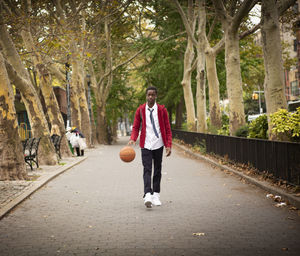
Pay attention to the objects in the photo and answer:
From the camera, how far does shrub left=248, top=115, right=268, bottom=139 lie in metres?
13.9

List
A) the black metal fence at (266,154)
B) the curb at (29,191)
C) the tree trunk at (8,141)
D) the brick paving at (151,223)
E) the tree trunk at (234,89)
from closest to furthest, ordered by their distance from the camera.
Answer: the brick paving at (151,223) < the curb at (29,191) < the black metal fence at (266,154) < the tree trunk at (8,141) < the tree trunk at (234,89)

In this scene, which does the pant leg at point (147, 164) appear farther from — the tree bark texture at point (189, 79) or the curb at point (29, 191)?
the tree bark texture at point (189, 79)

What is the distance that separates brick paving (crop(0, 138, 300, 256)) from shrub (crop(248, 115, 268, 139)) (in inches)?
133

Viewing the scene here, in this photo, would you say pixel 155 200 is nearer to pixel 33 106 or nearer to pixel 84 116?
pixel 33 106

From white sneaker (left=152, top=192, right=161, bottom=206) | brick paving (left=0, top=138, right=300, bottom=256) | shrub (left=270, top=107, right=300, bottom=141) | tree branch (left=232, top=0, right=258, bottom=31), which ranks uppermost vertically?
tree branch (left=232, top=0, right=258, bottom=31)

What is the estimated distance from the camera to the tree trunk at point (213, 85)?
23.5 metres

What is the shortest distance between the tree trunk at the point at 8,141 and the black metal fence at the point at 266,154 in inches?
230

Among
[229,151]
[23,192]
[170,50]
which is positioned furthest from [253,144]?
[170,50]

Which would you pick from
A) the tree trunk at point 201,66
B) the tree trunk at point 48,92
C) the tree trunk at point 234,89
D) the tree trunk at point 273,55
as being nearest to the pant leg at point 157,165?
the tree trunk at point 273,55

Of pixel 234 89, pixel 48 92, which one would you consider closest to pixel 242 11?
pixel 234 89

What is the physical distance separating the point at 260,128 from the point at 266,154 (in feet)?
11.8

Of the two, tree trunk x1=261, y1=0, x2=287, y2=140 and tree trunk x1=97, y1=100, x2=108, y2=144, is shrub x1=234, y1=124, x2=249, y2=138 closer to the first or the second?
tree trunk x1=261, y1=0, x2=287, y2=140

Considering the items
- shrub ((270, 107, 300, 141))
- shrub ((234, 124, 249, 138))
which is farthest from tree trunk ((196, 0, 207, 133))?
shrub ((270, 107, 300, 141))

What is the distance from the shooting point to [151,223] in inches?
266
